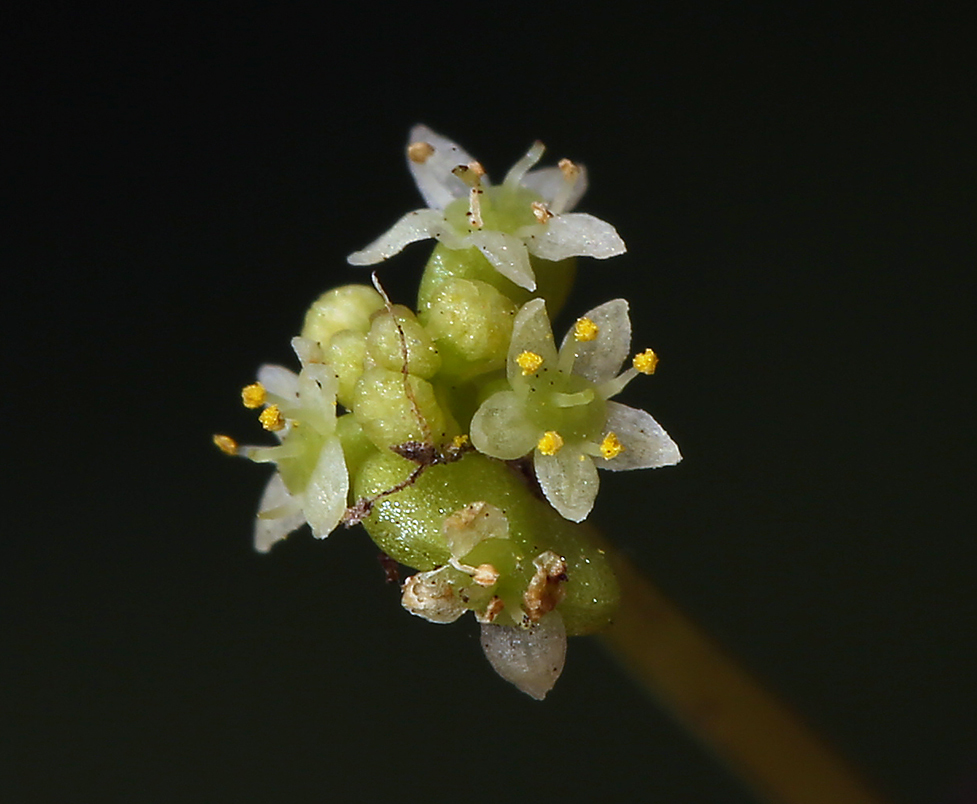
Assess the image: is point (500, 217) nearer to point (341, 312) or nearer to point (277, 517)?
point (341, 312)

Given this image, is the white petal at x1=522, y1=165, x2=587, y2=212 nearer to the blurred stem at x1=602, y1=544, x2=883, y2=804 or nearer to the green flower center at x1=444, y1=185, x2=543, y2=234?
the green flower center at x1=444, y1=185, x2=543, y2=234

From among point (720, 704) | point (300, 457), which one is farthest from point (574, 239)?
point (720, 704)

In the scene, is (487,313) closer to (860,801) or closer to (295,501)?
(295,501)

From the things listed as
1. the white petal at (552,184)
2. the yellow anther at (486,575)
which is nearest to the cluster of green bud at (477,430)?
the yellow anther at (486,575)

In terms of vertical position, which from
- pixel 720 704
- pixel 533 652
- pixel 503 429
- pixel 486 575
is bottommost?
pixel 720 704

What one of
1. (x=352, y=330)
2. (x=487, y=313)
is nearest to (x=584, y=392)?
(x=487, y=313)
